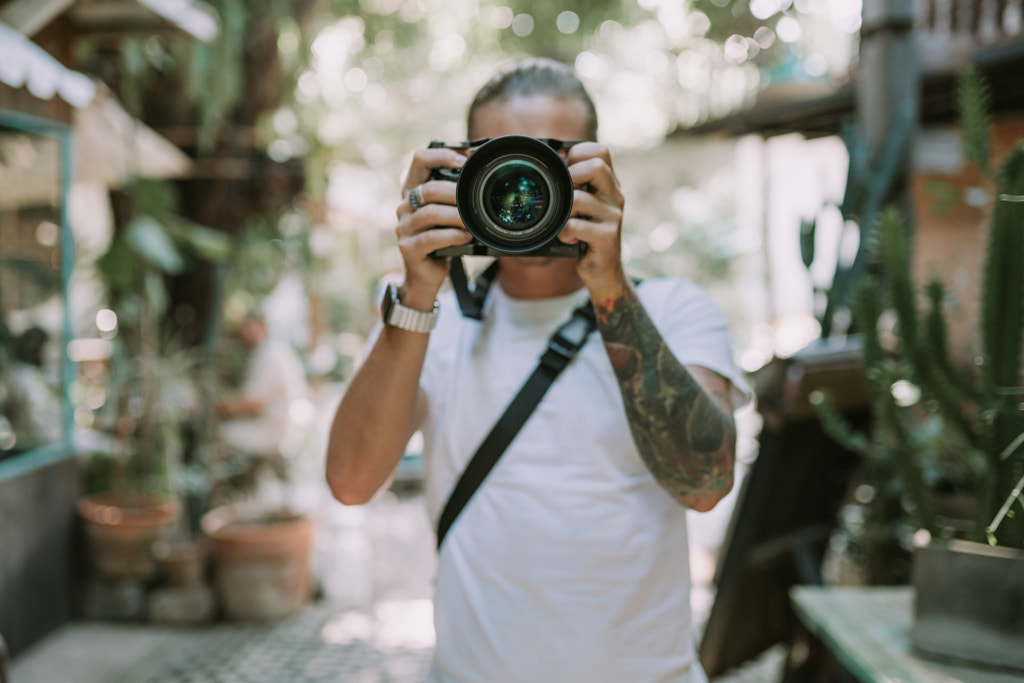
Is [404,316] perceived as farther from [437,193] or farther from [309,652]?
A: [309,652]

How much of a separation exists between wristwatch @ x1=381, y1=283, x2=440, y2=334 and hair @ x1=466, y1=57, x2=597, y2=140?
32 centimetres

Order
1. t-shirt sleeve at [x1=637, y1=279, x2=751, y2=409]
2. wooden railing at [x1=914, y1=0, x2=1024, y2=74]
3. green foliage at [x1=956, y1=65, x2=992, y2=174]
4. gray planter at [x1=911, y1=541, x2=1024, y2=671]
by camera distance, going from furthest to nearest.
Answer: wooden railing at [x1=914, y1=0, x2=1024, y2=74], green foliage at [x1=956, y1=65, x2=992, y2=174], gray planter at [x1=911, y1=541, x2=1024, y2=671], t-shirt sleeve at [x1=637, y1=279, x2=751, y2=409]

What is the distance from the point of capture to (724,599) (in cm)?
238

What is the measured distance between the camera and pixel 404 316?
1.17 metres

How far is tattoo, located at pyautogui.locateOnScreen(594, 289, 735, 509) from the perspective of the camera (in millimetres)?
1131

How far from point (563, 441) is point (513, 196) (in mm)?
351

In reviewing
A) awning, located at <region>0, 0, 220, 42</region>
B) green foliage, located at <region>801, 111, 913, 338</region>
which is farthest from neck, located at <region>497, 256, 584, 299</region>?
awning, located at <region>0, 0, 220, 42</region>

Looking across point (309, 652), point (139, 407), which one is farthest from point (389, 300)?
point (139, 407)

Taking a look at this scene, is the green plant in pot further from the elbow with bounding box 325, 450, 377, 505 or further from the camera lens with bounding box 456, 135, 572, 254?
the camera lens with bounding box 456, 135, 572, 254

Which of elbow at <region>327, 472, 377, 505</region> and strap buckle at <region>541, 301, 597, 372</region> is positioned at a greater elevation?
strap buckle at <region>541, 301, 597, 372</region>

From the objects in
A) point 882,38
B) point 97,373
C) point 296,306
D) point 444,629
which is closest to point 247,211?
point 97,373

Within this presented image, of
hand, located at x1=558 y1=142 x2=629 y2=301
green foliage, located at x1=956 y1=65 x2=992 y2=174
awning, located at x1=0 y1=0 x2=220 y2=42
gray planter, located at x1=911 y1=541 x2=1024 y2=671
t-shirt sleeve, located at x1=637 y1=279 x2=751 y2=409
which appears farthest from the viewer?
awning, located at x1=0 y1=0 x2=220 y2=42

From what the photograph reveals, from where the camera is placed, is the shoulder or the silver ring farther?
the shoulder

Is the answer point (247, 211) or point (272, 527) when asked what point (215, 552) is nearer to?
point (272, 527)
